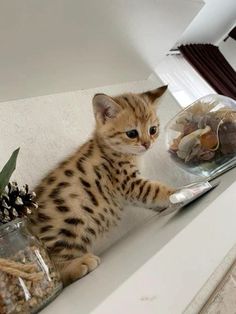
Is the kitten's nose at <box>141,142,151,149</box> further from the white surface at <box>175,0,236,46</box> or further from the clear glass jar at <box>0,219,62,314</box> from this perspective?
the white surface at <box>175,0,236,46</box>

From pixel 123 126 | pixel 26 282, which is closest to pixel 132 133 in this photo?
pixel 123 126

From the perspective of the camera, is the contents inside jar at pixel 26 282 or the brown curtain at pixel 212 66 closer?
the contents inside jar at pixel 26 282

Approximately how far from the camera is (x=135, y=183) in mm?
974

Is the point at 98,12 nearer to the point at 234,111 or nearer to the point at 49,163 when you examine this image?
the point at 49,163

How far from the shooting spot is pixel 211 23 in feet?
8.04

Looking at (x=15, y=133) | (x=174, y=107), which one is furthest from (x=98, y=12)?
(x=174, y=107)

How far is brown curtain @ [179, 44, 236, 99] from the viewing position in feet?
7.43

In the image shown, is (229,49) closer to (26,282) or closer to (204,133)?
(204,133)

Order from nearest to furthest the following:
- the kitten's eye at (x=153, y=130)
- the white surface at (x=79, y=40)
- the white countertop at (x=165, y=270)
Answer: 1. the white countertop at (x=165, y=270)
2. the white surface at (x=79, y=40)
3. the kitten's eye at (x=153, y=130)

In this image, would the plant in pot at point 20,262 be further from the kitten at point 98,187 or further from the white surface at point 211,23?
the white surface at point 211,23

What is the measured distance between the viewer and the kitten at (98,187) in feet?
2.48

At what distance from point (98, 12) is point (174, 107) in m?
0.72

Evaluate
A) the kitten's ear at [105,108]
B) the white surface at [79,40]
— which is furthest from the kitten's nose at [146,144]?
the white surface at [79,40]

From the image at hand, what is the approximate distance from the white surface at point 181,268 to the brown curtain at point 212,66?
1584 millimetres
